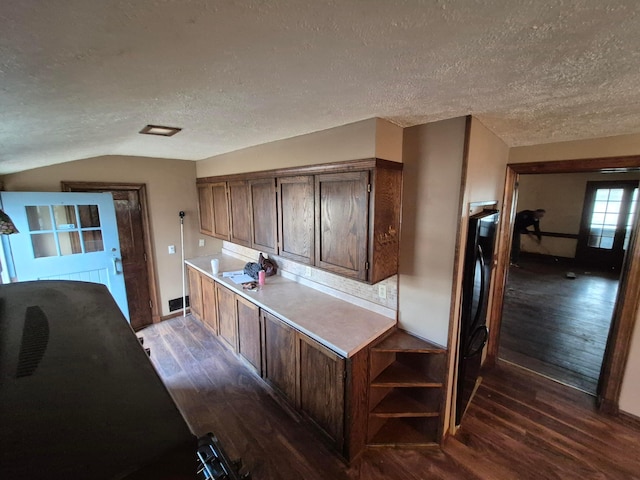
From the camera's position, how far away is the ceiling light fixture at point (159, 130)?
71.4 inches

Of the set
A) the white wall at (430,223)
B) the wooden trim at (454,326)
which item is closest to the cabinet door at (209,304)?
the white wall at (430,223)

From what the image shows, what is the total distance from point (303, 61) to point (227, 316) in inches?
109

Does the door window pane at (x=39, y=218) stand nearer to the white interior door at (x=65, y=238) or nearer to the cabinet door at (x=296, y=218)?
the white interior door at (x=65, y=238)

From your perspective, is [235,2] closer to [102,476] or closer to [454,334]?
[102,476]

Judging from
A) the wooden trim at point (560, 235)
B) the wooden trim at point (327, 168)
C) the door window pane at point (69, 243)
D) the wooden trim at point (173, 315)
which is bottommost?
the wooden trim at point (173, 315)

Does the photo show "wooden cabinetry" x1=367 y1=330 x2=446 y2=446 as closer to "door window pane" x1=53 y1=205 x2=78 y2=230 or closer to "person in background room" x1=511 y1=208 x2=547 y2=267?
"door window pane" x1=53 y1=205 x2=78 y2=230

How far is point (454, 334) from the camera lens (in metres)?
1.94

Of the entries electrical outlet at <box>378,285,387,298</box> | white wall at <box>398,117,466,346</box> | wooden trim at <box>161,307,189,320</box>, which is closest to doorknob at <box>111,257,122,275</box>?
wooden trim at <box>161,307,189,320</box>

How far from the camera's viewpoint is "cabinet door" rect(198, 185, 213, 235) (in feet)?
12.2

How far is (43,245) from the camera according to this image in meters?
2.89

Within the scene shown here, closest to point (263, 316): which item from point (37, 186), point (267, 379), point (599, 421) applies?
point (267, 379)

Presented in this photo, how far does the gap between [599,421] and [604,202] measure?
6514 millimetres

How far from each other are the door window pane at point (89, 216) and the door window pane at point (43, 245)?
30 centimetres

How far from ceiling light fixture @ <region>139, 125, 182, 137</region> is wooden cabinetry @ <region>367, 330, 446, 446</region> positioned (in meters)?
2.10
